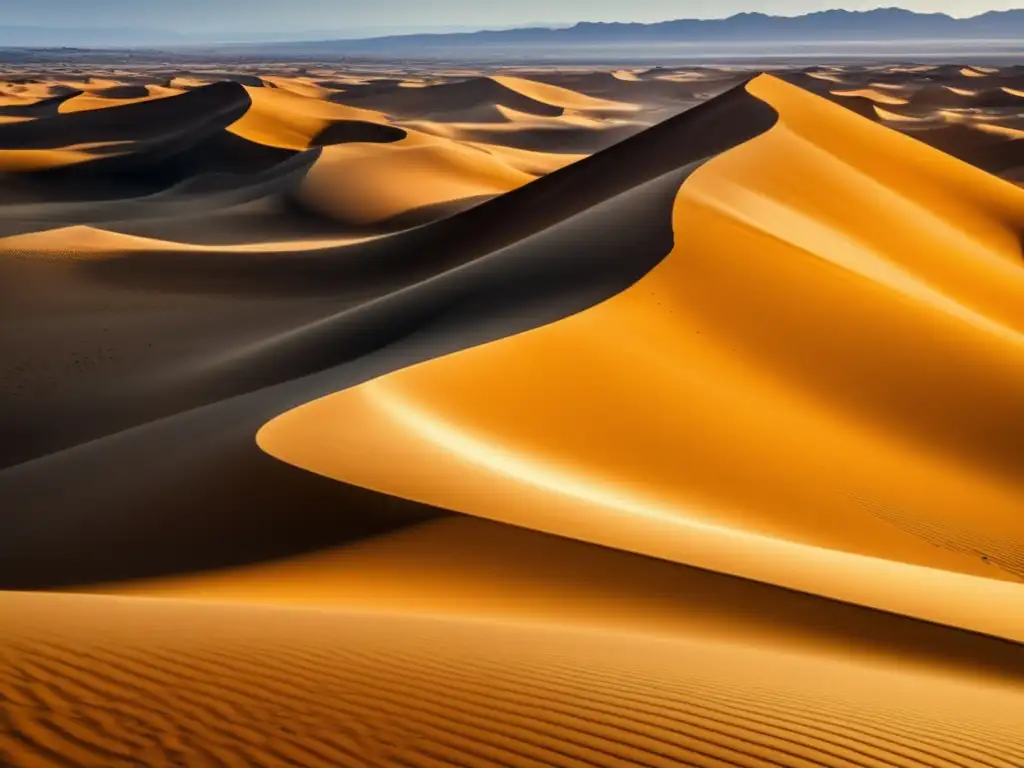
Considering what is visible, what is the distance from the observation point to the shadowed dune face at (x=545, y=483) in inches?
159

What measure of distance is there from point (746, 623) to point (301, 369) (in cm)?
919

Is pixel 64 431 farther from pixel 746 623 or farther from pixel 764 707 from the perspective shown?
pixel 764 707

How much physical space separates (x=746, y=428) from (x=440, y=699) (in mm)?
6395

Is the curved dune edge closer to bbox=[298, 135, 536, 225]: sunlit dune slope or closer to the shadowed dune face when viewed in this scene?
the shadowed dune face

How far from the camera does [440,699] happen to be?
4.05 metres

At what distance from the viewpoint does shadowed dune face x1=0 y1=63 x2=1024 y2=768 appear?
4.04m

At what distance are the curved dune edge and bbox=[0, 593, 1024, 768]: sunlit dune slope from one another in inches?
61.9

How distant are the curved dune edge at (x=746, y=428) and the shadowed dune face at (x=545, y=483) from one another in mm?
44

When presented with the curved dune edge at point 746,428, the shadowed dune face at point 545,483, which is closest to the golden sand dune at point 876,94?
the shadowed dune face at point 545,483

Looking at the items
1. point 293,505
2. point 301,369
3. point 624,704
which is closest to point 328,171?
point 301,369

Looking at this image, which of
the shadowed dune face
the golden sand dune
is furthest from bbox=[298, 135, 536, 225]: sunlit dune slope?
the golden sand dune

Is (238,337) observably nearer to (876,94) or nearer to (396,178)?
(396,178)

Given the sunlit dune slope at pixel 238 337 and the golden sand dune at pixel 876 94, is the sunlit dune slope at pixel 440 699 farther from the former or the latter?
the golden sand dune at pixel 876 94

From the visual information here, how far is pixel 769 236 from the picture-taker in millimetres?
15062
